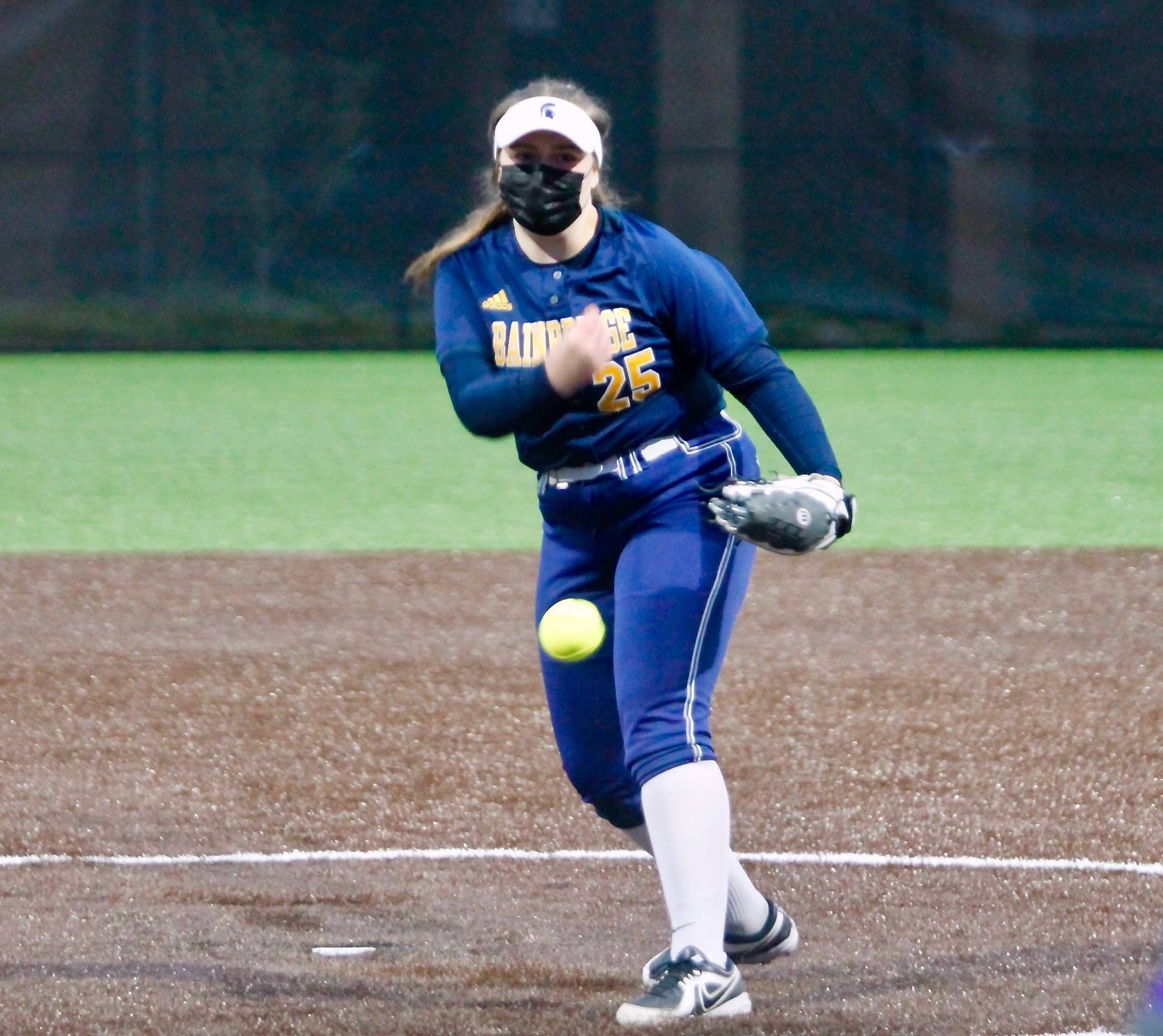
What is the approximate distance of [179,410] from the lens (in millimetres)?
11523

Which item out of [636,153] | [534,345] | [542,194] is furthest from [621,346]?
[636,153]

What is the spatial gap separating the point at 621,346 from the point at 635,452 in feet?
0.63

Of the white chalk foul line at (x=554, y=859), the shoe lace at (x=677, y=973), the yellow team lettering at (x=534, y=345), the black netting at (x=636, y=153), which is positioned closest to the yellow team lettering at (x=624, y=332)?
the yellow team lettering at (x=534, y=345)

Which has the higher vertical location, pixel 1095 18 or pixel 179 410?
pixel 1095 18

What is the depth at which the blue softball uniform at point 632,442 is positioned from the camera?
330 centimetres

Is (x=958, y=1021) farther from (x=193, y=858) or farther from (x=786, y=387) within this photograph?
(x=193, y=858)

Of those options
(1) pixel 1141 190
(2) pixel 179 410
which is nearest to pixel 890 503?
(2) pixel 179 410

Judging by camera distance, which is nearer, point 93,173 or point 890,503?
point 890,503

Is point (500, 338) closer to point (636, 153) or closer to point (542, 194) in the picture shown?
point (542, 194)

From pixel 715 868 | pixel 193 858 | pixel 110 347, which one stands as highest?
pixel 715 868

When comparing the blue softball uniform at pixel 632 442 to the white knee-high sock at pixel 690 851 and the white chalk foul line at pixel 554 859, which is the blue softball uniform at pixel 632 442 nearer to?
the white knee-high sock at pixel 690 851

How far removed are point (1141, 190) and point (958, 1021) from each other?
11.1 m

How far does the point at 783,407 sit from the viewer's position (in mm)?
3367

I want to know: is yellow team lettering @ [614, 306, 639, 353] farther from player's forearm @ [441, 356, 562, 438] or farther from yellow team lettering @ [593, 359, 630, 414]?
player's forearm @ [441, 356, 562, 438]
